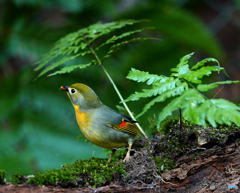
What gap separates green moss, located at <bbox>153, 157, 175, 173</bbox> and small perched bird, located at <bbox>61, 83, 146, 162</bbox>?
0.25 m

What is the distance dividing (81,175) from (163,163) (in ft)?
1.67

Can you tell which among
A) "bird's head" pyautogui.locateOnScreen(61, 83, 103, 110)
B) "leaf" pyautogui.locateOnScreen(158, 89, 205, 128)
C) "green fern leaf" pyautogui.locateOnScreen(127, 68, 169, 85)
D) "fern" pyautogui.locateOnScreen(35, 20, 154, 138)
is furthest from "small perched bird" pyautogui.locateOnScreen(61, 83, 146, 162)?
"leaf" pyautogui.locateOnScreen(158, 89, 205, 128)

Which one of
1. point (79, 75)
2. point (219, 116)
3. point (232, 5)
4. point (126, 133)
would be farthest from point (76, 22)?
point (232, 5)

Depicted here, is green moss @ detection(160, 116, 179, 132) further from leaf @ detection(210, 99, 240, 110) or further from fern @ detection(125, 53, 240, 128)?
leaf @ detection(210, 99, 240, 110)

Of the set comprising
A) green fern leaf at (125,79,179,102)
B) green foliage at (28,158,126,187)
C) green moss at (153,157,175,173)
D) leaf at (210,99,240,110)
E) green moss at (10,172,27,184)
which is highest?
green fern leaf at (125,79,179,102)

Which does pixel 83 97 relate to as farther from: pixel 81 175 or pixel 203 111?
pixel 203 111

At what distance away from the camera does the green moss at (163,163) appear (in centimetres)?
204

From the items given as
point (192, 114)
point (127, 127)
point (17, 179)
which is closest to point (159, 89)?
point (192, 114)

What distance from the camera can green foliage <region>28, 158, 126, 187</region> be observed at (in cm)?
185

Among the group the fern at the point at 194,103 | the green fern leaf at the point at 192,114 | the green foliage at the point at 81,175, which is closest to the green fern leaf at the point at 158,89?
the fern at the point at 194,103

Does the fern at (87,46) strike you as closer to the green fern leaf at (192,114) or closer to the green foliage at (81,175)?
the green foliage at (81,175)

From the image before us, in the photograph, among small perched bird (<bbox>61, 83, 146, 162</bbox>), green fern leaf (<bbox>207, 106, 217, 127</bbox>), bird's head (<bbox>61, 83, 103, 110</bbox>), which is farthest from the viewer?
bird's head (<bbox>61, 83, 103, 110</bbox>)

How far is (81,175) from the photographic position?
6.37ft

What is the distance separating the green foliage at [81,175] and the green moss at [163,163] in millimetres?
226
